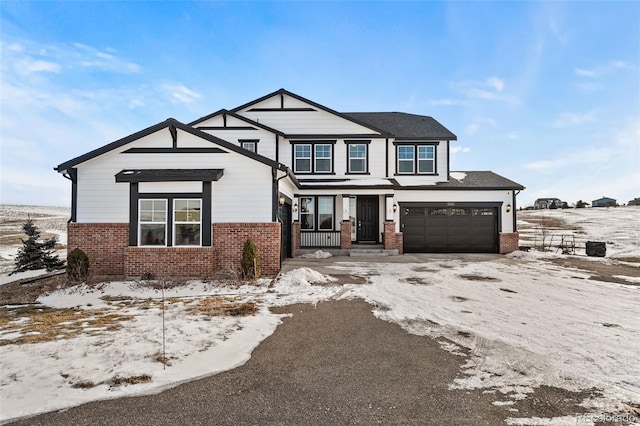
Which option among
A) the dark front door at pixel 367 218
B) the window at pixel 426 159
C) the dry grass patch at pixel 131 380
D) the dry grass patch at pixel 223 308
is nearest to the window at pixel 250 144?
the dark front door at pixel 367 218

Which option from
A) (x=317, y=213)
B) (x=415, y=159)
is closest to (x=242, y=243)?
(x=317, y=213)

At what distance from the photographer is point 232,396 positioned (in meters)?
Answer: 3.45

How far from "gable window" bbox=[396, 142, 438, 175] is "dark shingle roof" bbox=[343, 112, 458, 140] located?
537mm

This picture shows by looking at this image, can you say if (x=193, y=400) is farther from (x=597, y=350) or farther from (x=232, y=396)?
(x=597, y=350)

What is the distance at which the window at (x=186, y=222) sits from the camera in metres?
10.1

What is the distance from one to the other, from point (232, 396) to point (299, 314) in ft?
10.2

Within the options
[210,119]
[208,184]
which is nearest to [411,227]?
[208,184]

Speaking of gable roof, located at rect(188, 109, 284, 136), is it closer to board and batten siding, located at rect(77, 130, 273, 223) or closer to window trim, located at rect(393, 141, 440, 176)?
board and batten siding, located at rect(77, 130, 273, 223)

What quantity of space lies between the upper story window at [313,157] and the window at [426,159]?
5.14 meters

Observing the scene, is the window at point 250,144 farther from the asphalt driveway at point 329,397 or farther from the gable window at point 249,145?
the asphalt driveway at point 329,397

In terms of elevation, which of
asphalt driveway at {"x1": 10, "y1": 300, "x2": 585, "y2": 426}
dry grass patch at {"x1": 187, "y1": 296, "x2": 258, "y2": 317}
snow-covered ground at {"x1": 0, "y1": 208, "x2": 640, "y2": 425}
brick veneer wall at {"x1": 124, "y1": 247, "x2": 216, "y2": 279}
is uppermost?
brick veneer wall at {"x1": 124, "y1": 247, "x2": 216, "y2": 279}

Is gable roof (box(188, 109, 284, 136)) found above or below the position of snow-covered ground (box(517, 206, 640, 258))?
above

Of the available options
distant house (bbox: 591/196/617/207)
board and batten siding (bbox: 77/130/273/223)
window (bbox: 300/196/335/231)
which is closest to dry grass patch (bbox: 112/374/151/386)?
board and batten siding (bbox: 77/130/273/223)

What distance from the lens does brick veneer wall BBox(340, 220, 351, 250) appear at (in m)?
16.1
